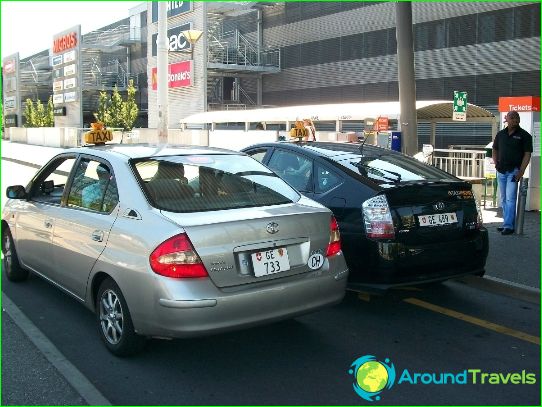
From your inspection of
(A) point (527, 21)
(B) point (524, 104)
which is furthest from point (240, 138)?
(B) point (524, 104)

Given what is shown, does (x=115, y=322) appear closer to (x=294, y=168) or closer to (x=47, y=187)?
(x=47, y=187)

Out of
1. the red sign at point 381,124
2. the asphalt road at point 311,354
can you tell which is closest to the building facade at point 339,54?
the red sign at point 381,124

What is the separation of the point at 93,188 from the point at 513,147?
625 centimetres

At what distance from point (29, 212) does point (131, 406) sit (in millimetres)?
2799

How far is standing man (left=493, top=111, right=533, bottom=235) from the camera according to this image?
28.1 feet

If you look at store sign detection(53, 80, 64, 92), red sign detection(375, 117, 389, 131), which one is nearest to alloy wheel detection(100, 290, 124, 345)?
red sign detection(375, 117, 389, 131)

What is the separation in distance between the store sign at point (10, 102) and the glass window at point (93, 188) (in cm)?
6653

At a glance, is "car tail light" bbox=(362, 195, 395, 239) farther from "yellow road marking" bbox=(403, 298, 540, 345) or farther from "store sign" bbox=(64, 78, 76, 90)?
"store sign" bbox=(64, 78, 76, 90)

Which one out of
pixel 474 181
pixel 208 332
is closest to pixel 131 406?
pixel 208 332

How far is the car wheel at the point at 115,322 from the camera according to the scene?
4098mm

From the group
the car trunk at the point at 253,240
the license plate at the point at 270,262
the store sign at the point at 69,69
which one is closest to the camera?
the car trunk at the point at 253,240

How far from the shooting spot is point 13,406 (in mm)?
3500

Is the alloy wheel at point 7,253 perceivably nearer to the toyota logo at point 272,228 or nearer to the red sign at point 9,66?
the toyota logo at point 272,228

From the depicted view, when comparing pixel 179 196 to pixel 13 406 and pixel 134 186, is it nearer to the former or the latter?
pixel 134 186
